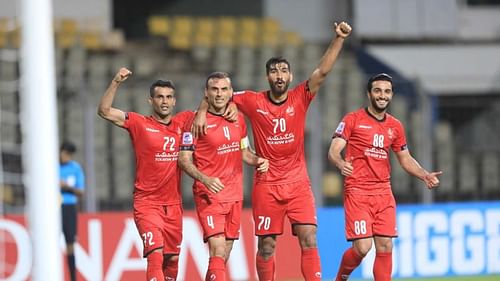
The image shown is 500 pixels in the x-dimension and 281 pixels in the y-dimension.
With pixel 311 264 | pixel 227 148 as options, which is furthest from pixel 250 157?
pixel 311 264

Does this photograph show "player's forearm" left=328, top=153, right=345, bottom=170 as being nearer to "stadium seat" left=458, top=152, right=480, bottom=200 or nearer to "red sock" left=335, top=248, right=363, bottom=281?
"red sock" left=335, top=248, right=363, bottom=281

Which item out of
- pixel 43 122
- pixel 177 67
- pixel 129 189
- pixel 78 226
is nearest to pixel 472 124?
pixel 177 67

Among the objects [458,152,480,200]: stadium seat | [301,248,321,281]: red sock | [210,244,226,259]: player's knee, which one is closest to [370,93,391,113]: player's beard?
[301,248,321,281]: red sock

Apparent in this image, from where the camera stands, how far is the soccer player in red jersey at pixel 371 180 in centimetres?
1102

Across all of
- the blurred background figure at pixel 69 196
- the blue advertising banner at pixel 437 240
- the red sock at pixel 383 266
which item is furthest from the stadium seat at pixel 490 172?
the red sock at pixel 383 266

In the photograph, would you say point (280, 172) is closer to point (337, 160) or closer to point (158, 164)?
point (337, 160)

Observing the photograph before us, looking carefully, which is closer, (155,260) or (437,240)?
(155,260)

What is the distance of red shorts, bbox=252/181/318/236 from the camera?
1098cm

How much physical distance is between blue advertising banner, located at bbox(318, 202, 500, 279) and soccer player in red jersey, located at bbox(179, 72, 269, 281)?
5309mm

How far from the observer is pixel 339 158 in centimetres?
1078

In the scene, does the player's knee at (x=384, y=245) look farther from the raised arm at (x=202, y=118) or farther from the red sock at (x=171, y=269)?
the red sock at (x=171, y=269)

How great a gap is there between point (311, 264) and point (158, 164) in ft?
5.34

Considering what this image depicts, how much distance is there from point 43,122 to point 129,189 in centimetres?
1249

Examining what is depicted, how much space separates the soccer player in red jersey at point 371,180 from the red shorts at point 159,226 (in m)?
1.52
